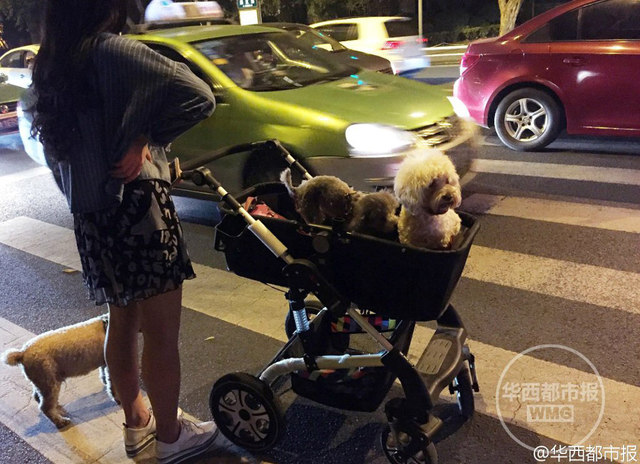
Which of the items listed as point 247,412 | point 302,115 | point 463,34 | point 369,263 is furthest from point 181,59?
point 463,34

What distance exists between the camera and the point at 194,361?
10.9ft

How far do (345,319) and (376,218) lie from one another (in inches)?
27.7

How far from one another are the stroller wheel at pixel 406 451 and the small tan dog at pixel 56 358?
147 centimetres

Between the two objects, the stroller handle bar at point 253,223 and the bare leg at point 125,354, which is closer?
the stroller handle bar at point 253,223

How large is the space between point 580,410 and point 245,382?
62.7 inches

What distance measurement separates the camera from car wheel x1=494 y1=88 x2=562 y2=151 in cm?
649

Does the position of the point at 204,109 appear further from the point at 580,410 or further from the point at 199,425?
the point at 580,410

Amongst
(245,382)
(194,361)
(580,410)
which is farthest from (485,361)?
(194,361)

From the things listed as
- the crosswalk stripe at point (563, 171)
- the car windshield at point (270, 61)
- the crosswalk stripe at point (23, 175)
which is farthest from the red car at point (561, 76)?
the crosswalk stripe at point (23, 175)

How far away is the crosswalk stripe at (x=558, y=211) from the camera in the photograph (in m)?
4.63

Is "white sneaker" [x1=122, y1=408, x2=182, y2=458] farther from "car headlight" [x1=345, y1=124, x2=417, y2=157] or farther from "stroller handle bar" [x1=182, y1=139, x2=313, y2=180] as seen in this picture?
"car headlight" [x1=345, y1=124, x2=417, y2=157]

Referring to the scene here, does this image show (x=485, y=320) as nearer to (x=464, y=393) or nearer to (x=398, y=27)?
(x=464, y=393)

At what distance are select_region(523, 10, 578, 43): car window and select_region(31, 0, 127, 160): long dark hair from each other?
5.75m

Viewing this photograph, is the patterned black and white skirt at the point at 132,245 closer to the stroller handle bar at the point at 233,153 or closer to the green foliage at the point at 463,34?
the stroller handle bar at the point at 233,153
